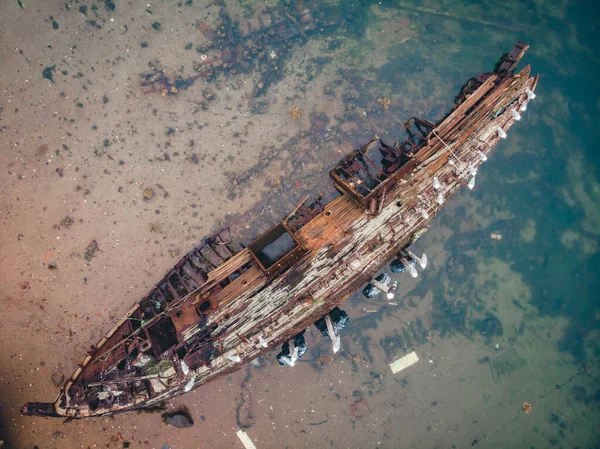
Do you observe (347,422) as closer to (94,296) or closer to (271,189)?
(271,189)

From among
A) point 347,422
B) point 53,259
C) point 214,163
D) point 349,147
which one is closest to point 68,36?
point 214,163

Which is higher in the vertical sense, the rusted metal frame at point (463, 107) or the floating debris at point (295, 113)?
the floating debris at point (295, 113)

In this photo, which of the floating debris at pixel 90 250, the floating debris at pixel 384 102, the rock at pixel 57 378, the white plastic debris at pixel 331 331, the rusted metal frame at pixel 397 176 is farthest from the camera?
the floating debris at pixel 384 102

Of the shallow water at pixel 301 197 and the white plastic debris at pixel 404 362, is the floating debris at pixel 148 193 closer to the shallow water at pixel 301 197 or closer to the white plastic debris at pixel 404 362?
the shallow water at pixel 301 197

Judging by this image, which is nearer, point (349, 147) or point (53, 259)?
Answer: point (53, 259)

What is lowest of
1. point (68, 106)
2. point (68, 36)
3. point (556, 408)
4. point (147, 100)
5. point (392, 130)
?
point (556, 408)

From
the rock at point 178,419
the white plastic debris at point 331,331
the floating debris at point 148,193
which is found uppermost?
the floating debris at point 148,193

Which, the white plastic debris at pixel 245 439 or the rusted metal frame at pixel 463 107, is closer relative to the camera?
the rusted metal frame at pixel 463 107

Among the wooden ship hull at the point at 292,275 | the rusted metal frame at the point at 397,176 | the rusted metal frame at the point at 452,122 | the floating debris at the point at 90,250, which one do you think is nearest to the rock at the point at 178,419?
the wooden ship hull at the point at 292,275
